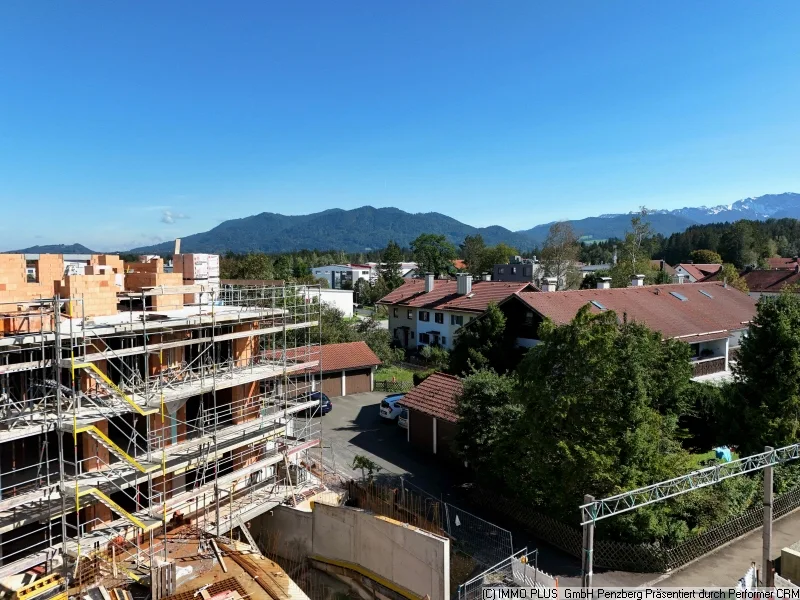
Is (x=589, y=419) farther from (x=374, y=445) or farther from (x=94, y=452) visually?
(x=94, y=452)

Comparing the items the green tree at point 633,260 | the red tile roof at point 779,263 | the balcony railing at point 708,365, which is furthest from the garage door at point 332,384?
the red tile roof at point 779,263

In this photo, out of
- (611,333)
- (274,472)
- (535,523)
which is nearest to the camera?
(611,333)

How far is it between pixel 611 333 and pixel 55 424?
13888 millimetres

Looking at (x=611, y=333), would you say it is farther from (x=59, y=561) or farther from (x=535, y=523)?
(x=59, y=561)

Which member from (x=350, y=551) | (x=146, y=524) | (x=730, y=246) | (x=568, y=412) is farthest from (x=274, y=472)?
(x=730, y=246)

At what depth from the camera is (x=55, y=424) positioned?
1229cm

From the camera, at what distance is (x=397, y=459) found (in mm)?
22359

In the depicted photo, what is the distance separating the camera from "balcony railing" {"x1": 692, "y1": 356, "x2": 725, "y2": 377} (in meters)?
28.9

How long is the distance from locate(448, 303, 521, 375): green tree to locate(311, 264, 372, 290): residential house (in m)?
65.6

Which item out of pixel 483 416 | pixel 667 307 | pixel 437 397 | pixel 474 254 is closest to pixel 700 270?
pixel 474 254

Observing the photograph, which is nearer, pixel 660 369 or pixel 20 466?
pixel 20 466

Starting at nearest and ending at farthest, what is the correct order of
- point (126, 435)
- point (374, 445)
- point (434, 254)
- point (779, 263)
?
point (126, 435), point (374, 445), point (779, 263), point (434, 254)

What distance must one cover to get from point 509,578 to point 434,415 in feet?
28.8

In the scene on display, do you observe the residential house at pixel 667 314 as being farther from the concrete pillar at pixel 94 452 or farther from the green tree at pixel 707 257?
the green tree at pixel 707 257
